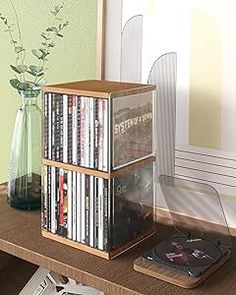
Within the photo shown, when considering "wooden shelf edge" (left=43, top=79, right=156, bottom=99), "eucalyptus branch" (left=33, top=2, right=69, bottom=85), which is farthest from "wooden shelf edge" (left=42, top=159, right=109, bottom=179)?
"eucalyptus branch" (left=33, top=2, right=69, bottom=85)

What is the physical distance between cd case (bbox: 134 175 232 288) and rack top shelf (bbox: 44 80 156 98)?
230 mm

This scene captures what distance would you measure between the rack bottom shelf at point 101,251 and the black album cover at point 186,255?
0.06m

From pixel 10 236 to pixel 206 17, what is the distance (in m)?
0.60

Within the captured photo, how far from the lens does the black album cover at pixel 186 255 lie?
3.18 ft

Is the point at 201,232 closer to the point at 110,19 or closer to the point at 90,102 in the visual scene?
the point at 90,102

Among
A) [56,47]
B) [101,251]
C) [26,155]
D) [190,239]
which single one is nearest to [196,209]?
[190,239]

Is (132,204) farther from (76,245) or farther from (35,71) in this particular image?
(35,71)

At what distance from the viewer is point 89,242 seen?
106 cm

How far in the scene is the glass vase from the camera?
4.13 feet

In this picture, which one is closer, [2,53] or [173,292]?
[173,292]

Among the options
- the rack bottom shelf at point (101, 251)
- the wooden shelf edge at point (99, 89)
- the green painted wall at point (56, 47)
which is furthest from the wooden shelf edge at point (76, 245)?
the green painted wall at point (56, 47)

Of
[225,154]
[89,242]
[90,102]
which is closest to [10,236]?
[89,242]

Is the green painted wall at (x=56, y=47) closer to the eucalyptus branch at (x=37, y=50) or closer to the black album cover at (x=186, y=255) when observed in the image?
the eucalyptus branch at (x=37, y=50)

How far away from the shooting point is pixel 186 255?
1013mm
